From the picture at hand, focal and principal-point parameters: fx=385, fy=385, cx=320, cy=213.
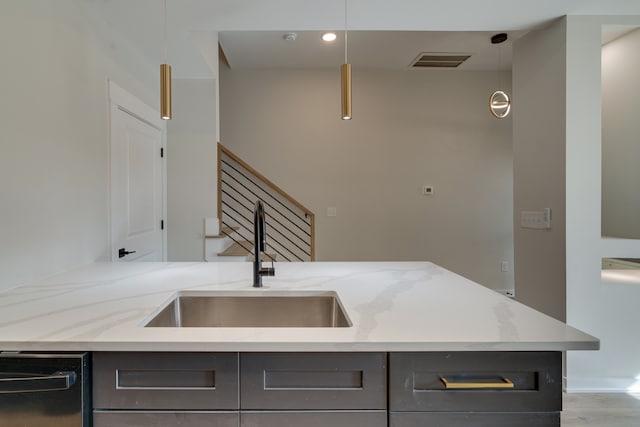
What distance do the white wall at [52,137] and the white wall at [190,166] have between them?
105 centimetres

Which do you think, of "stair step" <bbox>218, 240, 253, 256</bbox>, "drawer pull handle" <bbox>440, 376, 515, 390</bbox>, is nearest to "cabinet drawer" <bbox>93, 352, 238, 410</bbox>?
"drawer pull handle" <bbox>440, 376, 515, 390</bbox>

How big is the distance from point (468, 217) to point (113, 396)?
4.56 meters

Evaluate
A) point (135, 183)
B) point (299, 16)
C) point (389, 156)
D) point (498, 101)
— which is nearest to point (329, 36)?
point (299, 16)

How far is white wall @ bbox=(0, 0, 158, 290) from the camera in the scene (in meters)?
1.51

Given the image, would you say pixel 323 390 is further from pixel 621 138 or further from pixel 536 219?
pixel 621 138

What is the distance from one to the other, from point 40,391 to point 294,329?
605 millimetres

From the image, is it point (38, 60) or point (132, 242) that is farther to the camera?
point (132, 242)

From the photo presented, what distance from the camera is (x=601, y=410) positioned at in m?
2.28

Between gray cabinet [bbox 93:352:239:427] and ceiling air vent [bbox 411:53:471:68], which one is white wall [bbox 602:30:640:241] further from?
gray cabinet [bbox 93:352:239:427]

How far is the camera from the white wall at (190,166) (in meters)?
3.48

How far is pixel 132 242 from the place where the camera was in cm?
272

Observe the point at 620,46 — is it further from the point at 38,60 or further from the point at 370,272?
the point at 38,60

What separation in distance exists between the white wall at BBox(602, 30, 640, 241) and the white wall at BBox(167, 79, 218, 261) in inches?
127

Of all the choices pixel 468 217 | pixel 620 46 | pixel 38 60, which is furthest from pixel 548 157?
pixel 38 60
